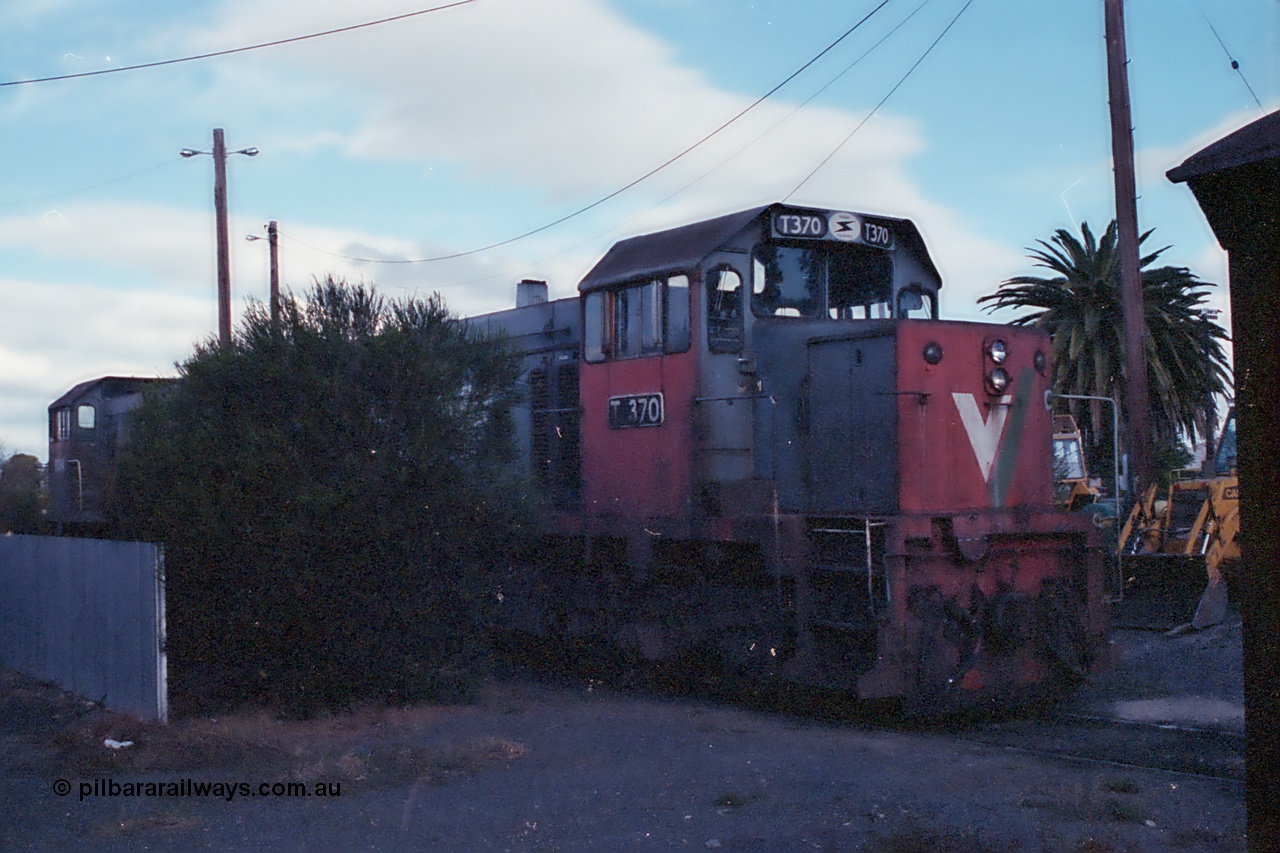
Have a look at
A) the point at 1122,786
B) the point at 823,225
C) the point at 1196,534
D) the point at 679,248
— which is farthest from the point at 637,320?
the point at 1196,534

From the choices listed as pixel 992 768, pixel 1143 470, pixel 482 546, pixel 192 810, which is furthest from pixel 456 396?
pixel 1143 470

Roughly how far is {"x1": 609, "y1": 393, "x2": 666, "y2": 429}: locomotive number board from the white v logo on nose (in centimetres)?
242

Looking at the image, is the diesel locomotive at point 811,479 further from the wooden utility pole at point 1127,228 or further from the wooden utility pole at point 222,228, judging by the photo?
the wooden utility pole at point 222,228

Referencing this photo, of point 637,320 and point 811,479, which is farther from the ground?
point 637,320

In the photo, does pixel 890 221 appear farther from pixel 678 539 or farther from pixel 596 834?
pixel 596 834

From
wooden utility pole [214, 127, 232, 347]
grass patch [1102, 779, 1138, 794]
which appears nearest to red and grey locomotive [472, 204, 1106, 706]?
grass patch [1102, 779, 1138, 794]

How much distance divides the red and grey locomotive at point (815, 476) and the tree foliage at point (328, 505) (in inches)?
57.6

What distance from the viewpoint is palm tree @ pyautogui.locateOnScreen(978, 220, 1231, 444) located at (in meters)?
21.5

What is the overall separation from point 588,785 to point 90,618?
5.61 meters

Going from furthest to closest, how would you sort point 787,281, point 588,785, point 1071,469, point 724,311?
point 1071,469 → point 787,281 → point 724,311 → point 588,785

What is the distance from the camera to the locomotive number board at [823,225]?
9.41 metres

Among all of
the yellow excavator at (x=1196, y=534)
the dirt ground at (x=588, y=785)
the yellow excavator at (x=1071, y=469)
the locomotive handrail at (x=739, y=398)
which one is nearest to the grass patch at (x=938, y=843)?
the dirt ground at (x=588, y=785)

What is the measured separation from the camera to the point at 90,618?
10.2 metres

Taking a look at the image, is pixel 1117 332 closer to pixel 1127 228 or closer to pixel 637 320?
pixel 1127 228
